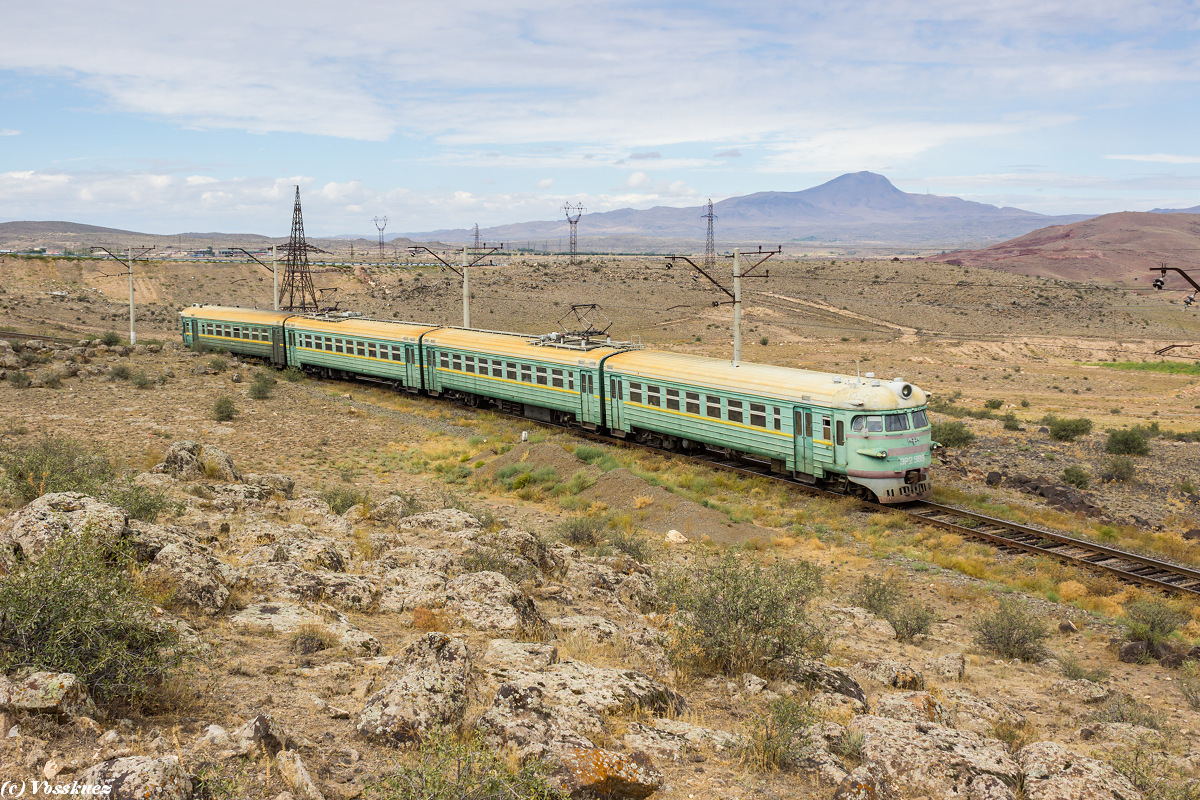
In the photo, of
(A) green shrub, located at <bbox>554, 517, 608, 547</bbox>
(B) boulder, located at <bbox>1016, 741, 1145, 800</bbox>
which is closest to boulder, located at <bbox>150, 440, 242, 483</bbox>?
(A) green shrub, located at <bbox>554, 517, 608, 547</bbox>

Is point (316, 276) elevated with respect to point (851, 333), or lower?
elevated

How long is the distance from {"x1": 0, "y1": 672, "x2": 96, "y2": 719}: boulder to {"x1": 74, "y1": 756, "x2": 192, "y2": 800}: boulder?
847mm

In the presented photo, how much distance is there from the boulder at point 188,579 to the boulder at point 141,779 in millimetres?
4033

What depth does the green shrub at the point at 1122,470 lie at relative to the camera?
23.6m

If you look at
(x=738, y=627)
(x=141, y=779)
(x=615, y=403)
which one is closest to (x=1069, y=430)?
(x=615, y=403)

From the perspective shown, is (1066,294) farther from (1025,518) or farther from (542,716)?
(542,716)

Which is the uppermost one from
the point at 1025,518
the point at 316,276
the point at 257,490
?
the point at 316,276

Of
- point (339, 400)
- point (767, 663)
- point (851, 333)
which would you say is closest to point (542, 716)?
point (767, 663)

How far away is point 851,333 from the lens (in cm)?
7344

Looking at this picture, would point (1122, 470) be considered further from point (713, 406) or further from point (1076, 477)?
A: point (713, 406)

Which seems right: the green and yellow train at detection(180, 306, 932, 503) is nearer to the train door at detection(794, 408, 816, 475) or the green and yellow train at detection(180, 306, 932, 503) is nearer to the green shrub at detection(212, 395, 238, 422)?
the train door at detection(794, 408, 816, 475)

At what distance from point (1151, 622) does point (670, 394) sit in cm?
1421

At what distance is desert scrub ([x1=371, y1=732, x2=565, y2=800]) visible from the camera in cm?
548

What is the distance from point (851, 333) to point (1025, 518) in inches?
2192
